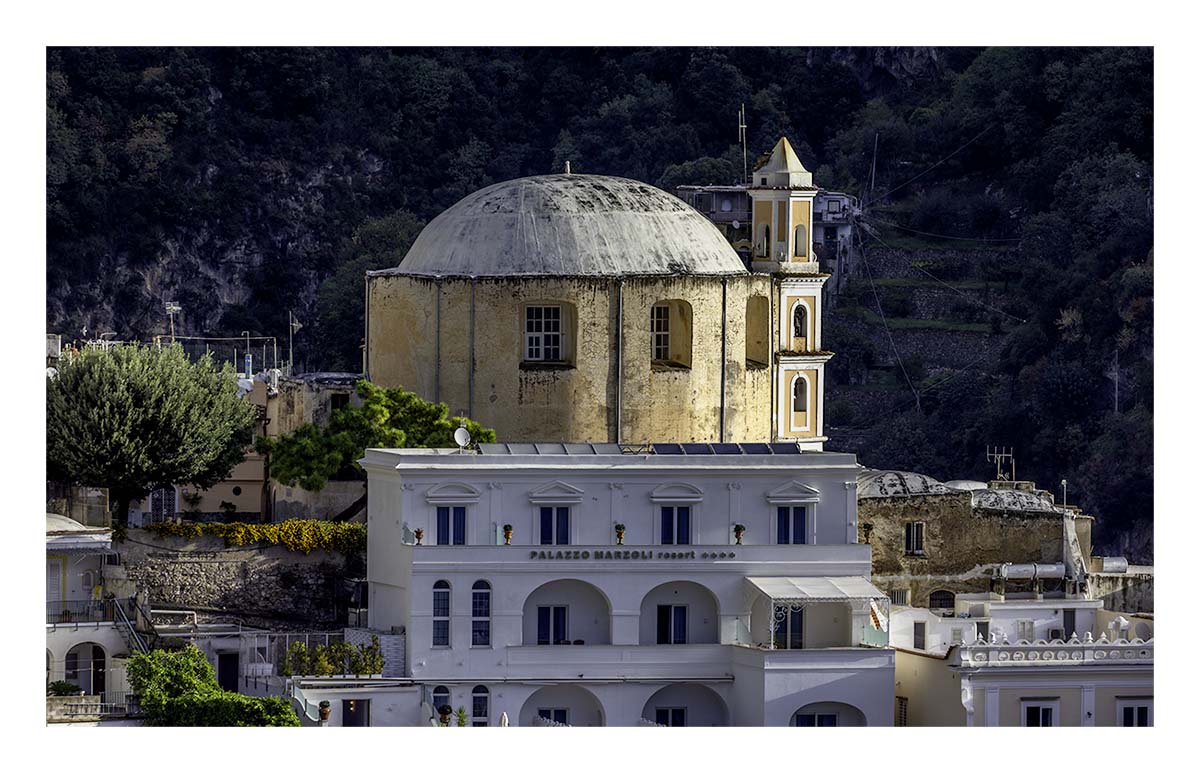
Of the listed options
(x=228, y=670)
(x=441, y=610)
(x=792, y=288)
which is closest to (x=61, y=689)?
(x=228, y=670)

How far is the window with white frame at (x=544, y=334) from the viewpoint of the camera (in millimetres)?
69375

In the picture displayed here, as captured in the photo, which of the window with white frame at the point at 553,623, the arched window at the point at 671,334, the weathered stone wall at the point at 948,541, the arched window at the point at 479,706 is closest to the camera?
the arched window at the point at 479,706

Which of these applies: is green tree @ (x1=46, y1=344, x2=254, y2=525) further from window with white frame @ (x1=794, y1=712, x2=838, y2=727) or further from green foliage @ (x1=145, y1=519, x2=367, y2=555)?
window with white frame @ (x1=794, y1=712, x2=838, y2=727)

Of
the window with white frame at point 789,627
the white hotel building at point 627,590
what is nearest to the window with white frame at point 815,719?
the white hotel building at point 627,590

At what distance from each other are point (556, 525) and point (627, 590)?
1.61 meters

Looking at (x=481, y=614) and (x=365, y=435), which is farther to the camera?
(x=365, y=435)

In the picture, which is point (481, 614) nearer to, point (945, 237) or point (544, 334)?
point (544, 334)

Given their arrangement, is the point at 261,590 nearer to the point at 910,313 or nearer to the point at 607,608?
the point at 607,608

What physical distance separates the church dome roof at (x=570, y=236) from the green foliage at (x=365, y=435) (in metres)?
3.17

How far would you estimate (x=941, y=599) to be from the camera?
69312mm

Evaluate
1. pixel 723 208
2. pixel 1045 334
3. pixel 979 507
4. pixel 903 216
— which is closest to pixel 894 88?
Result: pixel 903 216

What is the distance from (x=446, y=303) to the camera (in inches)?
2729

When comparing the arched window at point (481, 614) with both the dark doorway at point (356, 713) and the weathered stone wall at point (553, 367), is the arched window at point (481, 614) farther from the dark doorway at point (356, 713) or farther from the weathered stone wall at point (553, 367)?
the weathered stone wall at point (553, 367)

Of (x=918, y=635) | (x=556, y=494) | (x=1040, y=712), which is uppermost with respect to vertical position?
(x=556, y=494)
